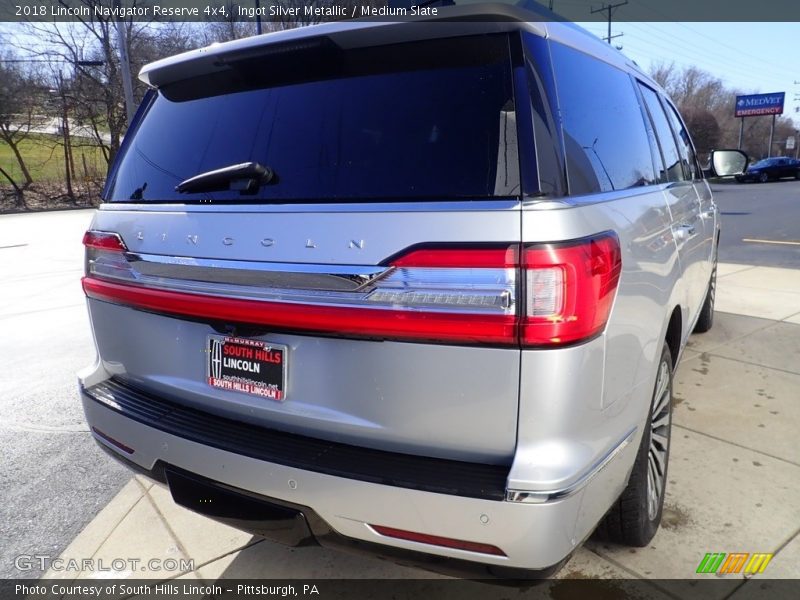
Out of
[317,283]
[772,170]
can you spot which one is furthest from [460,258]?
[772,170]

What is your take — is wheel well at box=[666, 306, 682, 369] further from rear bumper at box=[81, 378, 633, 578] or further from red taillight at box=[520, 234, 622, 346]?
red taillight at box=[520, 234, 622, 346]

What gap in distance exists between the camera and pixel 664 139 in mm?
3246

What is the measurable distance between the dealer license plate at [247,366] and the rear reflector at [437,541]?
19.9 inches

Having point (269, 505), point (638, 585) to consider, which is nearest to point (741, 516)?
point (638, 585)

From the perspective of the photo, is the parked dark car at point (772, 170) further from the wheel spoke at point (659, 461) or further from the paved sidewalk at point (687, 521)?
the wheel spoke at point (659, 461)

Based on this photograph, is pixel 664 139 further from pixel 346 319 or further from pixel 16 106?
pixel 16 106

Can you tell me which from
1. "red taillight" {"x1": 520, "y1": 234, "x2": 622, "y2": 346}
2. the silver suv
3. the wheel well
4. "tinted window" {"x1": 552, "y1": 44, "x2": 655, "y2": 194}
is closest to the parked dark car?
the wheel well

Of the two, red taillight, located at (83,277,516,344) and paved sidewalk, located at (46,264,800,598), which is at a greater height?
red taillight, located at (83,277,516,344)

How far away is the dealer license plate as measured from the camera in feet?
5.92

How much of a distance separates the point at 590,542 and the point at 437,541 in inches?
47.1

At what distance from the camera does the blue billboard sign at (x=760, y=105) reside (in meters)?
56.5

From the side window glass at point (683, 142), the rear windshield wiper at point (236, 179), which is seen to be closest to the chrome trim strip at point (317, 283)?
the rear windshield wiper at point (236, 179)

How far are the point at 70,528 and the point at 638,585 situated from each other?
2582 millimetres

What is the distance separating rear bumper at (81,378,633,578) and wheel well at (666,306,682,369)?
1.01 meters
